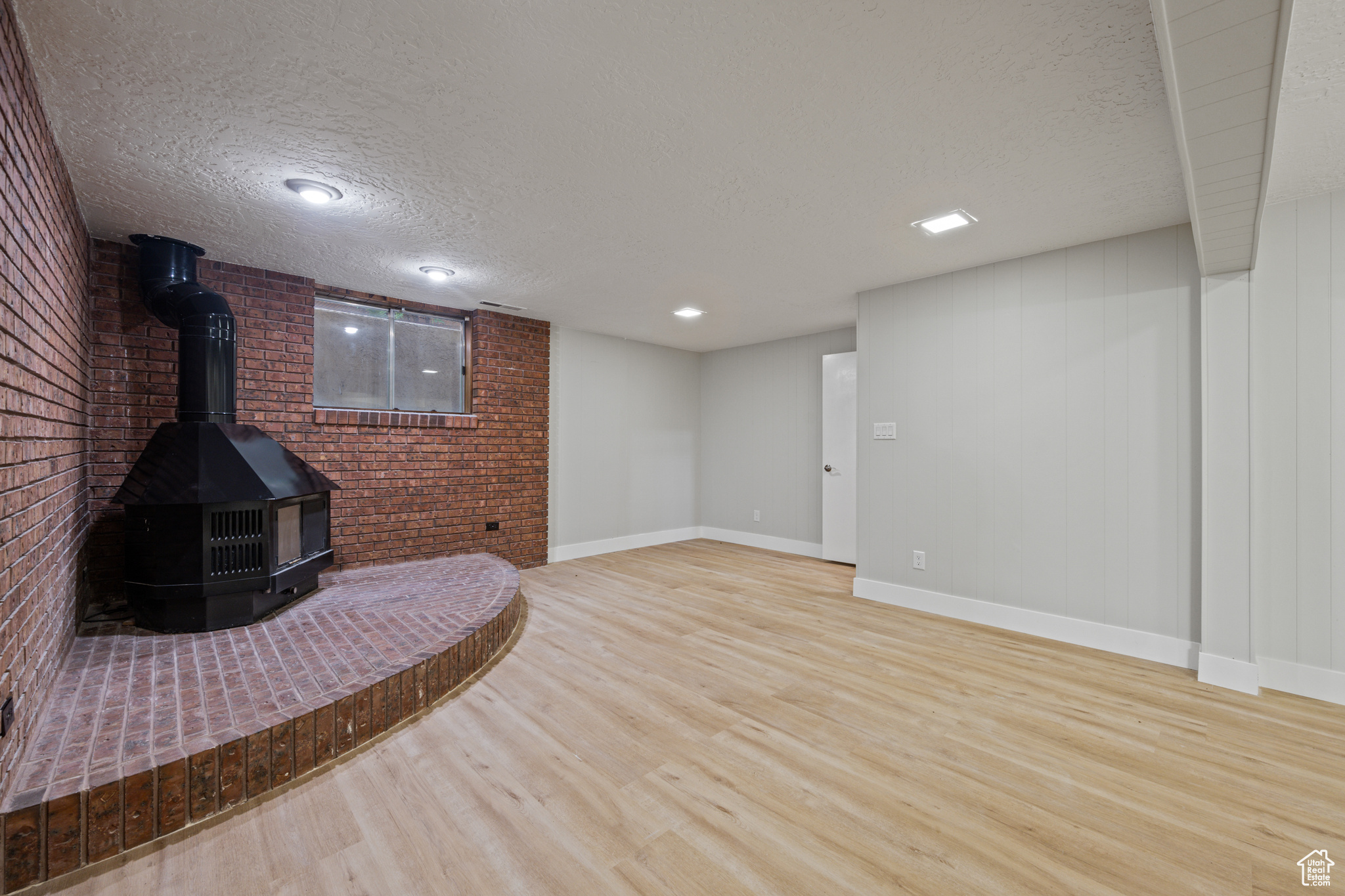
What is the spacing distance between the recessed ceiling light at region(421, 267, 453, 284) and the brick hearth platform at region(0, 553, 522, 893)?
2.16m

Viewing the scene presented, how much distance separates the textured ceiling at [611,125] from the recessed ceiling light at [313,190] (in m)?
0.07

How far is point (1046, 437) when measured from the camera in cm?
330

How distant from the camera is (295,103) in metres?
1.84

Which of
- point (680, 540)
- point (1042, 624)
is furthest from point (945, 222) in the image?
point (680, 540)

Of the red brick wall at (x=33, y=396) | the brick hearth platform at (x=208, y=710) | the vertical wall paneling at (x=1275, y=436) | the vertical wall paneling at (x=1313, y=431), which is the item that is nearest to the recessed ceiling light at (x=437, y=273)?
the red brick wall at (x=33, y=396)

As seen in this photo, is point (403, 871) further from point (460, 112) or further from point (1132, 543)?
point (1132, 543)

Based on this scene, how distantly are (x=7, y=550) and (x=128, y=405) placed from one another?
2.16 meters

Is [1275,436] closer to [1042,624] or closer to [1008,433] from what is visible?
[1008,433]

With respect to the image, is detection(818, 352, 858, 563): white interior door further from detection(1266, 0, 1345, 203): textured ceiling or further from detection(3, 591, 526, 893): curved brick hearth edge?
detection(3, 591, 526, 893): curved brick hearth edge

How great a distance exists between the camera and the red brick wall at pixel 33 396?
1498 millimetres

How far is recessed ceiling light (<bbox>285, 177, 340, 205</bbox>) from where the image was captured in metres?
2.38

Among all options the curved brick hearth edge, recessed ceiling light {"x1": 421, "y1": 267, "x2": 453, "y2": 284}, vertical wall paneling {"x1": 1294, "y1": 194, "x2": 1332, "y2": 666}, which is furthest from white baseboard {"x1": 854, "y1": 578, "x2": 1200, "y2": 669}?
recessed ceiling light {"x1": 421, "y1": 267, "x2": 453, "y2": 284}

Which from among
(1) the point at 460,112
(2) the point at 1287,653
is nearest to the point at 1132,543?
(2) the point at 1287,653

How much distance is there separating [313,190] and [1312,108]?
13.0ft
